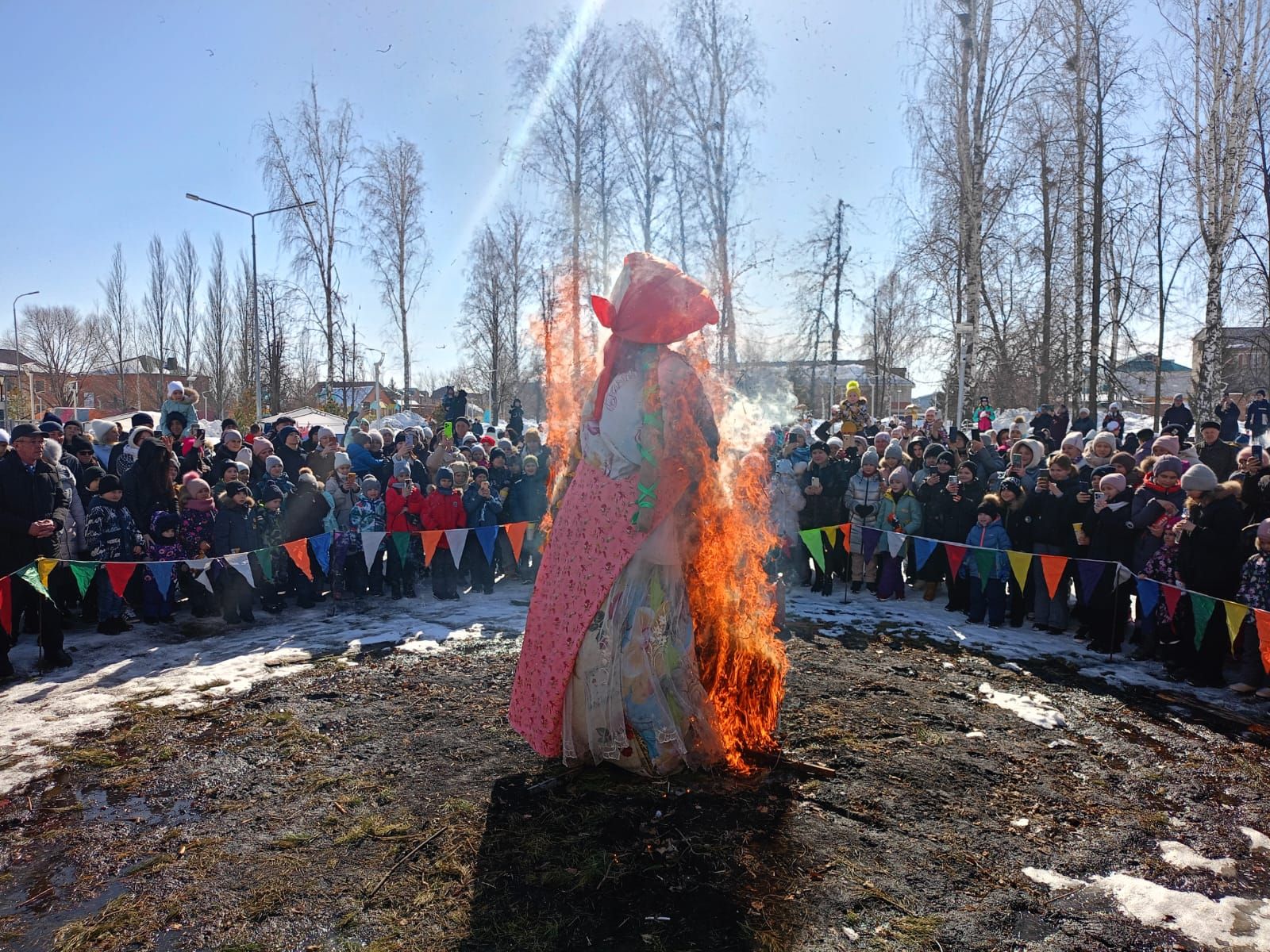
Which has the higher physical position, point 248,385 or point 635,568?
point 248,385

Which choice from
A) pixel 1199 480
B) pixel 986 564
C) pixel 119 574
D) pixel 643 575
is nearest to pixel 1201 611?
pixel 1199 480

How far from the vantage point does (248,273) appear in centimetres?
2483

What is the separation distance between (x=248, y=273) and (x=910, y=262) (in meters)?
19.9

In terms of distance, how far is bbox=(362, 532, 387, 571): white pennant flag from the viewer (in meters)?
8.69

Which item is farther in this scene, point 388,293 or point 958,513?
point 388,293

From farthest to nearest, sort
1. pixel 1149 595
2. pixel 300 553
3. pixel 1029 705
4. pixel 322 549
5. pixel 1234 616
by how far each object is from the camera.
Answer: pixel 322 549 → pixel 300 553 → pixel 1149 595 → pixel 1234 616 → pixel 1029 705

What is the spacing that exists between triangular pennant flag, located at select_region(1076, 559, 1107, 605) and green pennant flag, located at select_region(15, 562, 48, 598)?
8817 millimetres

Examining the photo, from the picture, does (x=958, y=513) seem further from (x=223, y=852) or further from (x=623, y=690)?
(x=223, y=852)

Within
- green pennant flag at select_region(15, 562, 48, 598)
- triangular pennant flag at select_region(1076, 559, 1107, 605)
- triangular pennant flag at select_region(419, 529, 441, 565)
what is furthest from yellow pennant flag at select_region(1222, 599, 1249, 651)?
green pennant flag at select_region(15, 562, 48, 598)

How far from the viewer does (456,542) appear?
8.98m

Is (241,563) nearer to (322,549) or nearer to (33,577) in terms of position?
(322,549)

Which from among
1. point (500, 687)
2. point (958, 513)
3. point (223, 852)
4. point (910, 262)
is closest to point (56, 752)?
point (223, 852)

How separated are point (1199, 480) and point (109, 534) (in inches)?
377

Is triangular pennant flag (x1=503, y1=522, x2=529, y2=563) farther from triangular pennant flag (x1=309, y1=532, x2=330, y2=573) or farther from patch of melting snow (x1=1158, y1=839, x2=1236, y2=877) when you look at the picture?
patch of melting snow (x1=1158, y1=839, x2=1236, y2=877)
